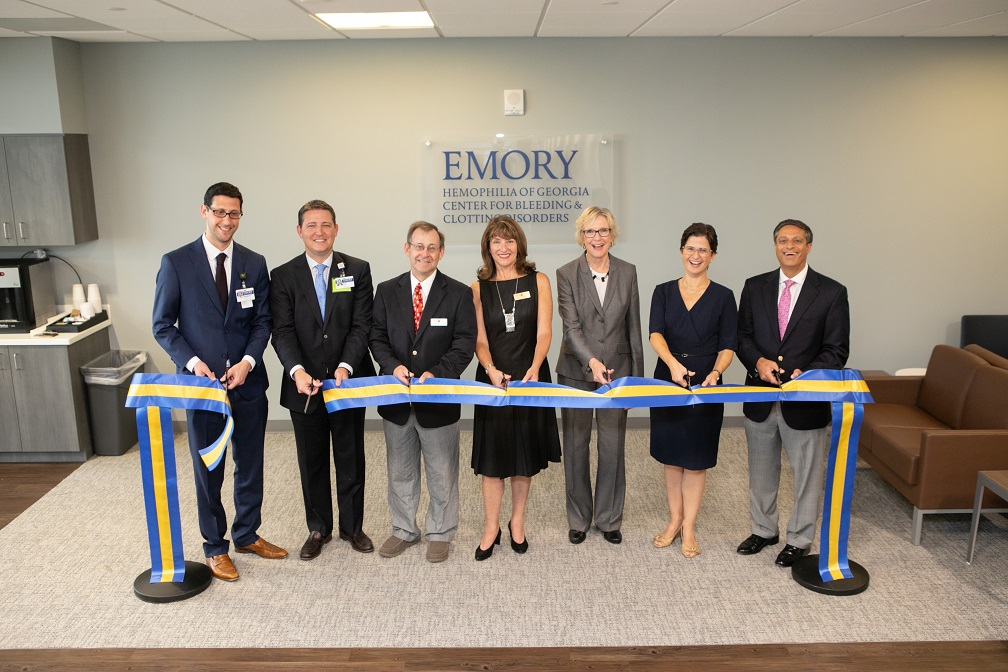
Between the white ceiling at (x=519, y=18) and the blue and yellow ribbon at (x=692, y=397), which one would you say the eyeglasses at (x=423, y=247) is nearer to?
the blue and yellow ribbon at (x=692, y=397)

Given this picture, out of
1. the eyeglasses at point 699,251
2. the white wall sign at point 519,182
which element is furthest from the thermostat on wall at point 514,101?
the eyeglasses at point 699,251

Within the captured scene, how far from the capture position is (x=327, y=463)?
453 centimetres

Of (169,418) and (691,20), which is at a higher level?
(691,20)

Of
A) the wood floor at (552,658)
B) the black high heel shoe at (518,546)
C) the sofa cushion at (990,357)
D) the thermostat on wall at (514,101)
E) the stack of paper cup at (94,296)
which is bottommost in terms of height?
the wood floor at (552,658)

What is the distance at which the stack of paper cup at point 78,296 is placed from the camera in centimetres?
641

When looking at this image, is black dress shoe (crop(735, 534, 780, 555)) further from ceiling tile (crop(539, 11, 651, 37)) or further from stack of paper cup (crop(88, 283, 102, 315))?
stack of paper cup (crop(88, 283, 102, 315))

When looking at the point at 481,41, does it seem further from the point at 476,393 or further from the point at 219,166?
the point at 476,393

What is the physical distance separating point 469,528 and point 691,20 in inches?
140

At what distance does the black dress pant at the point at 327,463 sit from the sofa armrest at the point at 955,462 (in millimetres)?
3138

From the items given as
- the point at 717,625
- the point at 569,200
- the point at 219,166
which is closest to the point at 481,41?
the point at 569,200

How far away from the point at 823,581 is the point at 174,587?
3.30 meters

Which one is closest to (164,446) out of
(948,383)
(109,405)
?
(109,405)

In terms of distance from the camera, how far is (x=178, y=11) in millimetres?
4824

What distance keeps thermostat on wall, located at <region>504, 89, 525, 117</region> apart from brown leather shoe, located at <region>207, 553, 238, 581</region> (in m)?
3.85
